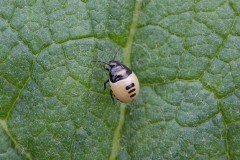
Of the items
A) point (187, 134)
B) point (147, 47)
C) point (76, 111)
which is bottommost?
point (187, 134)

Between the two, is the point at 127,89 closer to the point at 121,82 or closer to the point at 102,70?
the point at 121,82

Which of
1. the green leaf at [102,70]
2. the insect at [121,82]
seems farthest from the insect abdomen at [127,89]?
the green leaf at [102,70]

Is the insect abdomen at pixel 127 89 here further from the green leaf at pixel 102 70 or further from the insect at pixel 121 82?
the green leaf at pixel 102 70

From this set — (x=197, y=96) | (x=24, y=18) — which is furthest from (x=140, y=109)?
(x=24, y=18)

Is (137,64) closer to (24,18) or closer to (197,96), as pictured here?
(197,96)

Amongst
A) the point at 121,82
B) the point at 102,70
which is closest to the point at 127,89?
the point at 121,82

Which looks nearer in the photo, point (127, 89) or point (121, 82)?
point (127, 89)
